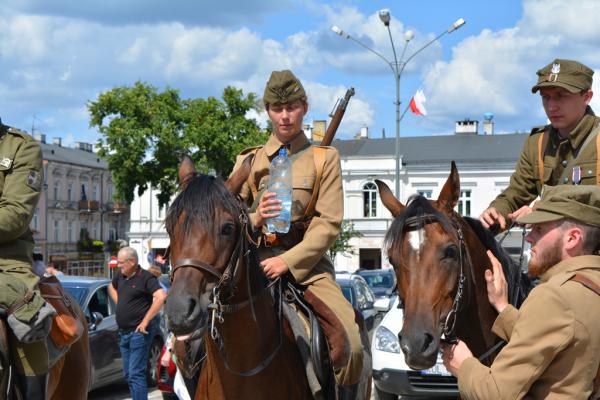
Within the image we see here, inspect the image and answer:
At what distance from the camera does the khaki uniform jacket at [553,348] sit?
3.42 meters

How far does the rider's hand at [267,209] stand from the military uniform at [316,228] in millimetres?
515

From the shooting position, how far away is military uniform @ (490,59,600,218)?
5172 mm

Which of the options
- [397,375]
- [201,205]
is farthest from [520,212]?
[397,375]

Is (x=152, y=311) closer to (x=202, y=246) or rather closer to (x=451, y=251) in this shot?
(x=202, y=246)

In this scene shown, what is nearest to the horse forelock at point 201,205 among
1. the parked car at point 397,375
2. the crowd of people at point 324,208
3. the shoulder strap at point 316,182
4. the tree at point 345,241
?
the crowd of people at point 324,208

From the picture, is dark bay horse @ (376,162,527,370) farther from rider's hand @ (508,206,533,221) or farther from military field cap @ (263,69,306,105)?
military field cap @ (263,69,306,105)

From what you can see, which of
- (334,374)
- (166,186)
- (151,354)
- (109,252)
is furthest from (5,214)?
(109,252)

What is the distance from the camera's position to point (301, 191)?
5922 millimetres

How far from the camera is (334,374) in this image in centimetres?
555

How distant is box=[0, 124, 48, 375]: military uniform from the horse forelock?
4.47 ft

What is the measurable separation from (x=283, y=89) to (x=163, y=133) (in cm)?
4531

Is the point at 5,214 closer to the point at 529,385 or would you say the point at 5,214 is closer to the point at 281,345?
the point at 281,345

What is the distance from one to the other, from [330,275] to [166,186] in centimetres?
4528

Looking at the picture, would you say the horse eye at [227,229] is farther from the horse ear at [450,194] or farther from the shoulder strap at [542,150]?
the shoulder strap at [542,150]
